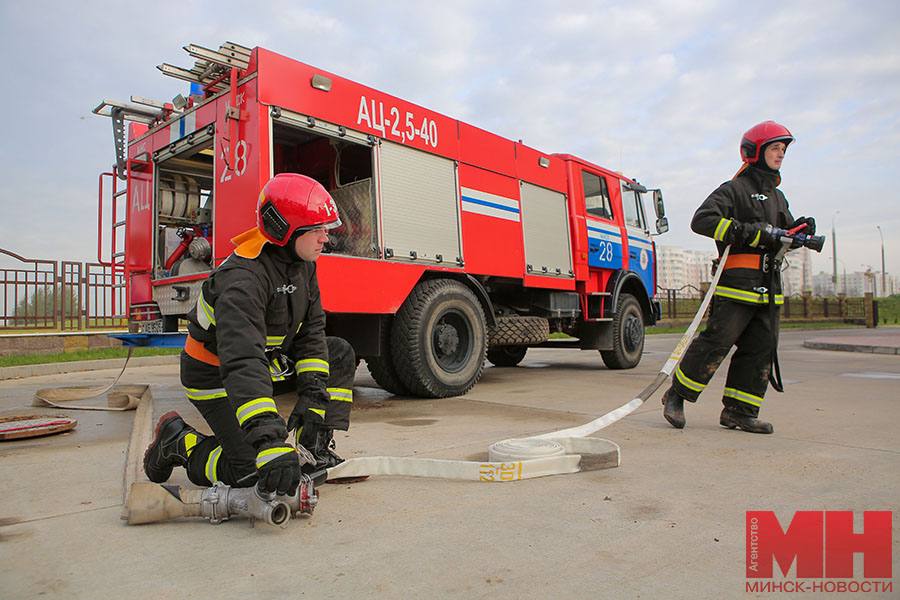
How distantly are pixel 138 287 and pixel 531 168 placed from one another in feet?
14.0

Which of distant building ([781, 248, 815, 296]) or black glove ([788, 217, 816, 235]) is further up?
distant building ([781, 248, 815, 296])

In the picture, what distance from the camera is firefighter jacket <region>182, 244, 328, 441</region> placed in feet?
6.70

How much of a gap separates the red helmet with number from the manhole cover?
2.48m

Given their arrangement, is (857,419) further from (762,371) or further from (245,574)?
(245,574)

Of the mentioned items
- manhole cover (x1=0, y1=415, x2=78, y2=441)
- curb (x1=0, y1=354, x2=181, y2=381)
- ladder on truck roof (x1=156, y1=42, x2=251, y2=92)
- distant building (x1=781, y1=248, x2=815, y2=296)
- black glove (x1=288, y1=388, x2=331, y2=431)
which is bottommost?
manhole cover (x1=0, y1=415, x2=78, y2=441)

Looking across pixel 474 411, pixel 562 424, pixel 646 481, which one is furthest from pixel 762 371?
pixel 474 411

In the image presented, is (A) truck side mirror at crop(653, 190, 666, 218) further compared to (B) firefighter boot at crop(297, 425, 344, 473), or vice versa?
(A) truck side mirror at crop(653, 190, 666, 218)

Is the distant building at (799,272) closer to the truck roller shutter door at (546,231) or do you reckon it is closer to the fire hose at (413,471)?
the truck roller shutter door at (546,231)

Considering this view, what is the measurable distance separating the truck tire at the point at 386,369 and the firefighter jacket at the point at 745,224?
9.15 ft

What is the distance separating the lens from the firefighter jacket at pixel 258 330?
6.70ft

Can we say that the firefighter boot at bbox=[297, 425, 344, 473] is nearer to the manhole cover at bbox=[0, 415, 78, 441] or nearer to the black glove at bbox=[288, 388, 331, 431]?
the black glove at bbox=[288, 388, 331, 431]

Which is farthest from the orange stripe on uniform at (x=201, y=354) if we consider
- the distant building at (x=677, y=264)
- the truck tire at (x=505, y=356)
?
the distant building at (x=677, y=264)

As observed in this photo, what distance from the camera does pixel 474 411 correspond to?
4832 millimetres

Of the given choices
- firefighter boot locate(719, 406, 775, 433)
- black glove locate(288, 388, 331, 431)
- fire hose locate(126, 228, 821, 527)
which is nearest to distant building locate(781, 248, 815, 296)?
firefighter boot locate(719, 406, 775, 433)
